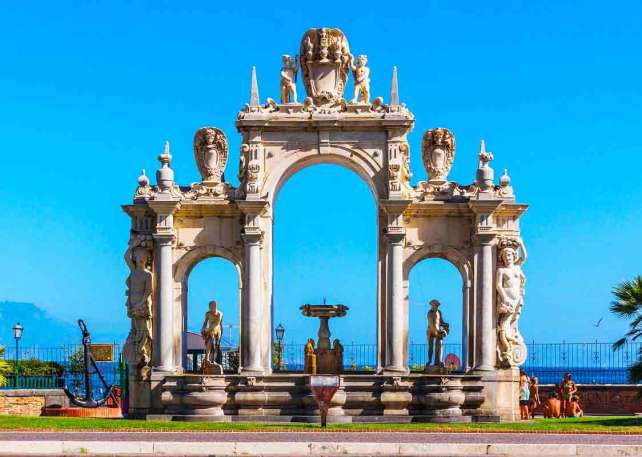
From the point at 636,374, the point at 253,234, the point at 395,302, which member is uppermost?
the point at 253,234

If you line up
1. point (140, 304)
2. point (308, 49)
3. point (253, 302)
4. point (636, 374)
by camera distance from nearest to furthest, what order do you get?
point (636, 374), point (253, 302), point (140, 304), point (308, 49)

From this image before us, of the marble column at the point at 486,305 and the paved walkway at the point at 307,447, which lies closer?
the paved walkway at the point at 307,447

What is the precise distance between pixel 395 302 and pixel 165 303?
6.90 metres

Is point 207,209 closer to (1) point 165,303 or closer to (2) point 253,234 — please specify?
(2) point 253,234

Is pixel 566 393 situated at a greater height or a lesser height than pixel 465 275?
lesser

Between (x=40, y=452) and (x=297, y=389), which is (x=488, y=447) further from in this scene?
(x=297, y=389)

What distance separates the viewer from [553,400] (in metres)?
43.1

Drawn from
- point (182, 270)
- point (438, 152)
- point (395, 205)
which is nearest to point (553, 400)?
point (395, 205)

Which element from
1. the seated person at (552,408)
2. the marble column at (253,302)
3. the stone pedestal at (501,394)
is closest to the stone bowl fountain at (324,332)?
the marble column at (253,302)

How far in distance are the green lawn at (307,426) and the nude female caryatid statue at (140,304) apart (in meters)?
3.55

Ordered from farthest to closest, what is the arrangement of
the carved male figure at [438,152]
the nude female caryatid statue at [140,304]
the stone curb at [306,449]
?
A: 1. the carved male figure at [438,152]
2. the nude female caryatid statue at [140,304]
3. the stone curb at [306,449]

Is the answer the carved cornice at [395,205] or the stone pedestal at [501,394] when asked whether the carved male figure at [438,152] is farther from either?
the stone pedestal at [501,394]

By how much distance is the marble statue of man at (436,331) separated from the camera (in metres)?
41.8

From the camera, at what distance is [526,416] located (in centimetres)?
4216
